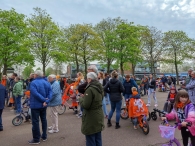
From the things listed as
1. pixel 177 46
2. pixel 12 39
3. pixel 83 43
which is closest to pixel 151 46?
pixel 177 46

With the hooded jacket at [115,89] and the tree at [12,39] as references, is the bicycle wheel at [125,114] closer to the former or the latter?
the hooded jacket at [115,89]

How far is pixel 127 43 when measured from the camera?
2672cm

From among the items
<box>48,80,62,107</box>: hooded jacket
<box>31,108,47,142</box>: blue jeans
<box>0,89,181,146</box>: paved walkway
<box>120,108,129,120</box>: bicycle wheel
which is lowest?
<box>0,89,181,146</box>: paved walkway

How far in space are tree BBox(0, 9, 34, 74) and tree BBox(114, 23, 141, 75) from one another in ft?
44.3

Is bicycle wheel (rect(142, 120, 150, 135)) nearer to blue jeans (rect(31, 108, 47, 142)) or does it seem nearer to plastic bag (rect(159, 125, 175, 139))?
plastic bag (rect(159, 125, 175, 139))

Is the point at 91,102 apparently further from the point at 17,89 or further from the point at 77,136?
the point at 17,89

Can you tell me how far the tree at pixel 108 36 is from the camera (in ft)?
90.1

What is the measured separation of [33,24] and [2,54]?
6.34 metres

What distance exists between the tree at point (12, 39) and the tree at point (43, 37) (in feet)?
5.81

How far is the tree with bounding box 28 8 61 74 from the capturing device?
22953 millimetres

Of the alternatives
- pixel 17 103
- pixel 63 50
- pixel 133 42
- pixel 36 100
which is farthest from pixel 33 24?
pixel 36 100

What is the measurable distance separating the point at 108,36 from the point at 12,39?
14002 millimetres

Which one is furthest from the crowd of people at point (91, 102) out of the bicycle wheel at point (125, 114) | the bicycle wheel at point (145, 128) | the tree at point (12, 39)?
the tree at point (12, 39)

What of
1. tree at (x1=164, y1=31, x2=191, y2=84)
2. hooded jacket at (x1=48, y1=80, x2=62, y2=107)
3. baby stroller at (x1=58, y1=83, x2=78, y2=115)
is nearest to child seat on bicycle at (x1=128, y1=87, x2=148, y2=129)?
hooded jacket at (x1=48, y1=80, x2=62, y2=107)
